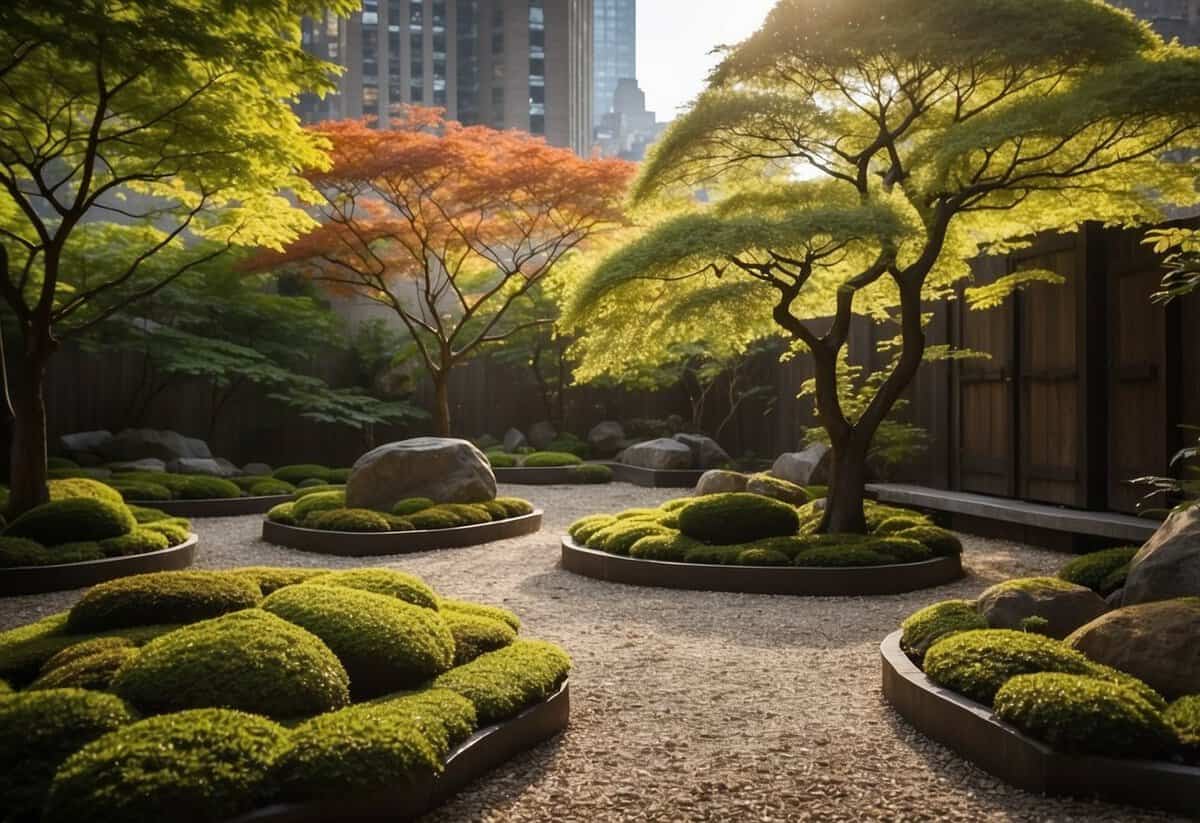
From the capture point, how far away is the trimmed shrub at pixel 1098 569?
733cm

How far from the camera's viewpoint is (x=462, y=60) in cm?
7388

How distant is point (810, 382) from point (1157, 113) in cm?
735

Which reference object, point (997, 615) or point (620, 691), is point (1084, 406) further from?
point (620, 691)

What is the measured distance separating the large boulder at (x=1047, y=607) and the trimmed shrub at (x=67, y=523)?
804cm

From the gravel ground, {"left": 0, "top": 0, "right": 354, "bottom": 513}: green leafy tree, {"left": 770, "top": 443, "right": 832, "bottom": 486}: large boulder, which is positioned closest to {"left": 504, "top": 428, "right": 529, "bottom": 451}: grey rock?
{"left": 770, "top": 443, "right": 832, "bottom": 486}: large boulder

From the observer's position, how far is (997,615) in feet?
18.7

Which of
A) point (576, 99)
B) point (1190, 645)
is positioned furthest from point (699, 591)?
point (576, 99)

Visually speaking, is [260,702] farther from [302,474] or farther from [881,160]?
[302,474]

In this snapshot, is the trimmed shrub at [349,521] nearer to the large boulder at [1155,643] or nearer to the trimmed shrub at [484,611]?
the trimmed shrub at [484,611]

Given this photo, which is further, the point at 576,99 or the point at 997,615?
the point at 576,99

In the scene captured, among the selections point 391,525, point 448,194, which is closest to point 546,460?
point 448,194

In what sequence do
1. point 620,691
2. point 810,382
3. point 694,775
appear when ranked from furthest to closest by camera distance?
point 810,382, point 620,691, point 694,775

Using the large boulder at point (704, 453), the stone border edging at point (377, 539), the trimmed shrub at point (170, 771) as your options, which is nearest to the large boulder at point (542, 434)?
the large boulder at point (704, 453)

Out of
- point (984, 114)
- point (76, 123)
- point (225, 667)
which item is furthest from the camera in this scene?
point (76, 123)
